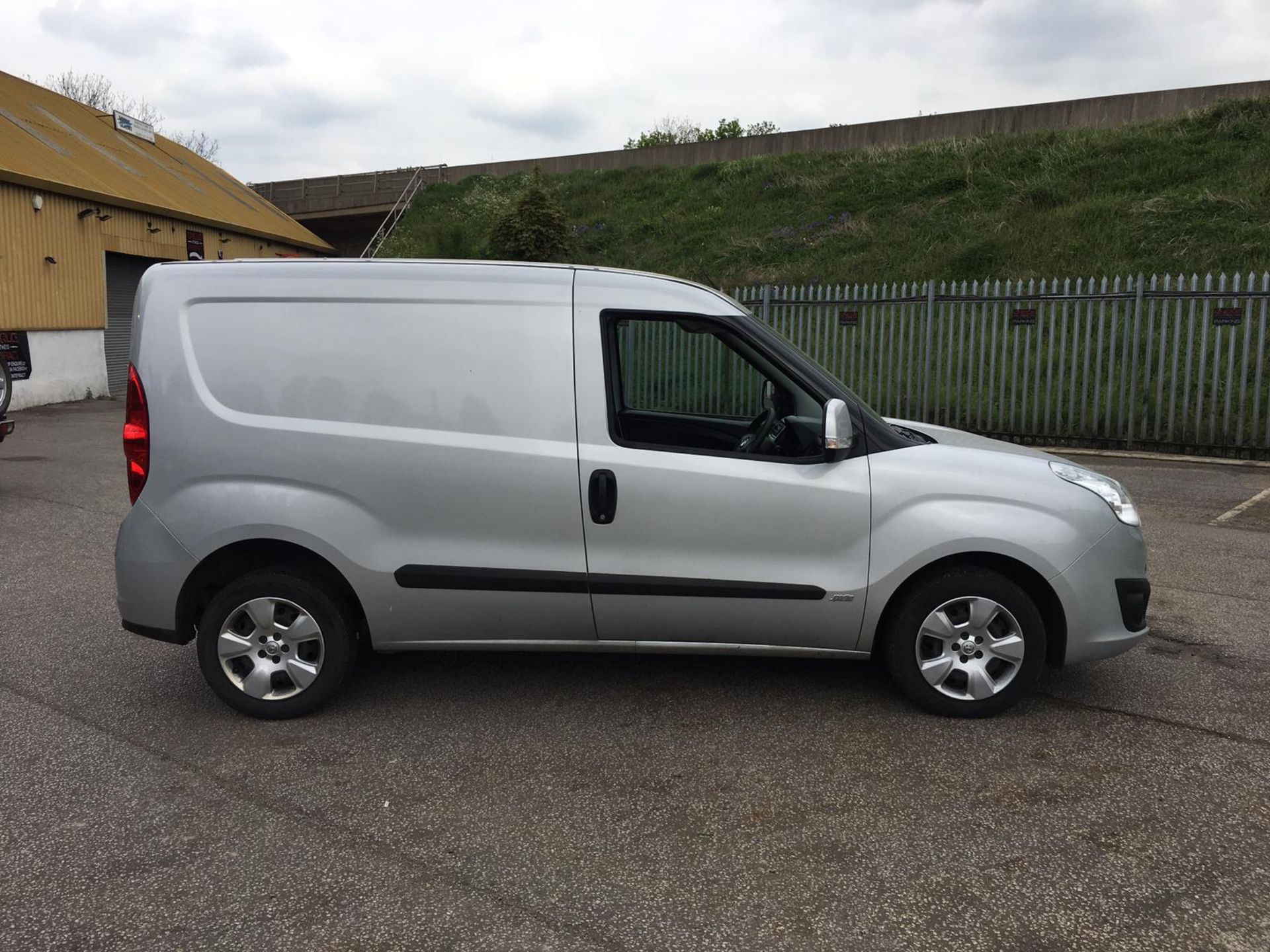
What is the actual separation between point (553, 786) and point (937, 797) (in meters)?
1.33

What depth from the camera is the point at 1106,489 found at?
4047 millimetres

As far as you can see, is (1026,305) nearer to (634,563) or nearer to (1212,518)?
(1212,518)

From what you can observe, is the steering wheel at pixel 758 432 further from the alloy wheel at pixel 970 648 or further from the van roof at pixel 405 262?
the alloy wheel at pixel 970 648

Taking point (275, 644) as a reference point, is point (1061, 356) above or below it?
above

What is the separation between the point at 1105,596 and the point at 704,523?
5.43ft

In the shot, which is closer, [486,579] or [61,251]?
[486,579]

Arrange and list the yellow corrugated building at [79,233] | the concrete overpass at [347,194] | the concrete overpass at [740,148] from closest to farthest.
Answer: the yellow corrugated building at [79,233] → the concrete overpass at [740,148] → the concrete overpass at [347,194]

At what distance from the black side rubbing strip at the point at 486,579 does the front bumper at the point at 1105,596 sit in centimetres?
198

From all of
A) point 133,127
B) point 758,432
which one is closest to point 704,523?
point 758,432

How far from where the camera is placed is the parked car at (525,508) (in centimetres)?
389

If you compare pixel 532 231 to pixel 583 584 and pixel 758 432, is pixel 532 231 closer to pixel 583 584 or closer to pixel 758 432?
pixel 758 432

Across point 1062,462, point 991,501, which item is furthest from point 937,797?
point 1062,462

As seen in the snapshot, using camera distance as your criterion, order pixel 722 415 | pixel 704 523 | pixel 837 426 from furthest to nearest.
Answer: pixel 722 415
pixel 704 523
pixel 837 426

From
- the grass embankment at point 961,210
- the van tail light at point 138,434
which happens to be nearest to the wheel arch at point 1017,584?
the van tail light at point 138,434
